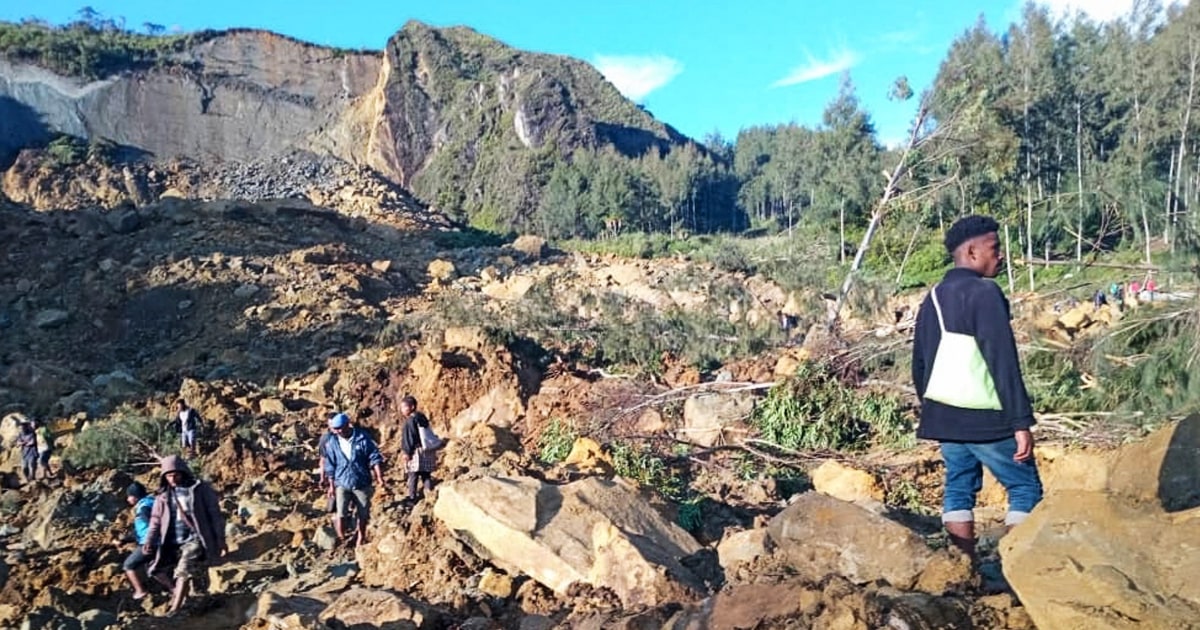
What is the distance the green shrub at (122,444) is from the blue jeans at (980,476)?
8618mm

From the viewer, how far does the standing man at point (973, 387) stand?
2938mm

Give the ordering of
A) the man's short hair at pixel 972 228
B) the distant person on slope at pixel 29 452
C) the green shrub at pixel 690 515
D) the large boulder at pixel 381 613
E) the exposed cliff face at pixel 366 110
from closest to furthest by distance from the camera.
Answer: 1. the man's short hair at pixel 972 228
2. the large boulder at pixel 381 613
3. the green shrub at pixel 690 515
4. the distant person on slope at pixel 29 452
5. the exposed cliff face at pixel 366 110

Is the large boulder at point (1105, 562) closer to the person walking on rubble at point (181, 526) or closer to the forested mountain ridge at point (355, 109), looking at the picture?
the person walking on rubble at point (181, 526)

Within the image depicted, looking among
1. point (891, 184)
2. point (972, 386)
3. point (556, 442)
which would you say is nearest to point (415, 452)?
point (556, 442)

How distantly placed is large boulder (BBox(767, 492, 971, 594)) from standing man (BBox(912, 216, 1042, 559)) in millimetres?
186

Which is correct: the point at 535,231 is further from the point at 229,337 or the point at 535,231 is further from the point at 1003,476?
the point at 1003,476

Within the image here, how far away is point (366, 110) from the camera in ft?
165

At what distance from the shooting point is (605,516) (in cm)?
440

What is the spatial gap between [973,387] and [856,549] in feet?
2.34

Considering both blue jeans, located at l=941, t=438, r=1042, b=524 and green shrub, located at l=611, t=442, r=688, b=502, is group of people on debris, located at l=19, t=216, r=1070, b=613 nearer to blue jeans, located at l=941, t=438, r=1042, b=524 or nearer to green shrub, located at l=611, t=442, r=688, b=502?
blue jeans, located at l=941, t=438, r=1042, b=524

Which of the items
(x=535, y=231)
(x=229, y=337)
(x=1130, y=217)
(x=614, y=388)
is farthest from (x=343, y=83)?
(x=1130, y=217)

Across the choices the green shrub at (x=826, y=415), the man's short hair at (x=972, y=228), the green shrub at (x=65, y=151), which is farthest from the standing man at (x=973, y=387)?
the green shrub at (x=65, y=151)

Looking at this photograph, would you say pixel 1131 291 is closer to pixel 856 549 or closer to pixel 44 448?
pixel 856 549

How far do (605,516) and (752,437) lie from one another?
3399 mm
